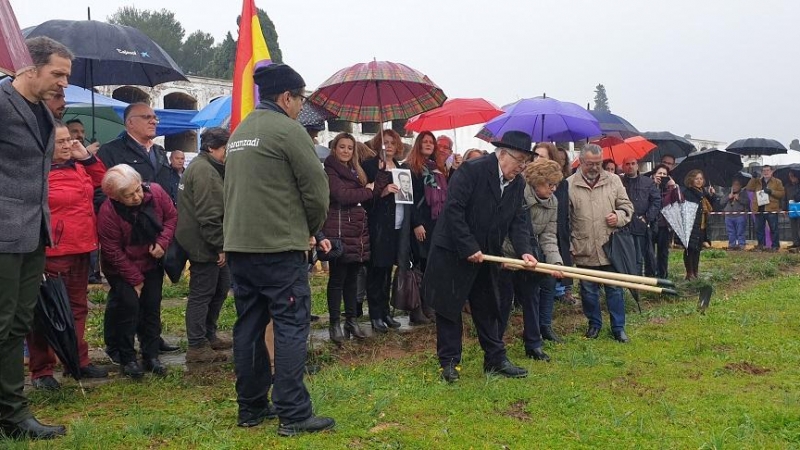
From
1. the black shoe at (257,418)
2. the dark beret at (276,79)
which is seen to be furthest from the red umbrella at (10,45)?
the black shoe at (257,418)

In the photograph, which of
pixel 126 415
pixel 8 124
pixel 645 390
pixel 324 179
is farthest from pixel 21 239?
pixel 645 390

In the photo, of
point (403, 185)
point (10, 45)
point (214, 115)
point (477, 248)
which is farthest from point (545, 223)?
point (214, 115)

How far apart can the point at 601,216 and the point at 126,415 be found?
480 cm

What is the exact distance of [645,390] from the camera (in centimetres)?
525

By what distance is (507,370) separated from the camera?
18.5 feet

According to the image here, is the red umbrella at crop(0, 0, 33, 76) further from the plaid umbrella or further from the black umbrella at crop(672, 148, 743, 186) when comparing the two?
the black umbrella at crop(672, 148, 743, 186)

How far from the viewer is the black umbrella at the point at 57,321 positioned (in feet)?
15.6

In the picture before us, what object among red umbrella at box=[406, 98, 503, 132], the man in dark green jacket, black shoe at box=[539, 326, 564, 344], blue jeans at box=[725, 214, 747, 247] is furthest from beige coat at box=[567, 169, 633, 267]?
blue jeans at box=[725, 214, 747, 247]

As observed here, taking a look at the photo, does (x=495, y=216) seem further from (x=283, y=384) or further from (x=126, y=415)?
(x=126, y=415)

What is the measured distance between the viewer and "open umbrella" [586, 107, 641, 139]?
12359 mm

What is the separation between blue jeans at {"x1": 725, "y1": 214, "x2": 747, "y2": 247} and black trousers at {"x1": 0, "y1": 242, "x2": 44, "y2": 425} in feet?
57.3

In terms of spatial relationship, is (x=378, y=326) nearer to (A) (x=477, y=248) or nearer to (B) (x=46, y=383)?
(A) (x=477, y=248)

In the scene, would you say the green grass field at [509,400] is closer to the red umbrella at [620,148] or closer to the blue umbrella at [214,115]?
the red umbrella at [620,148]

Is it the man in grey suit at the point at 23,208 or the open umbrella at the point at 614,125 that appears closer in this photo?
the man in grey suit at the point at 23,208
